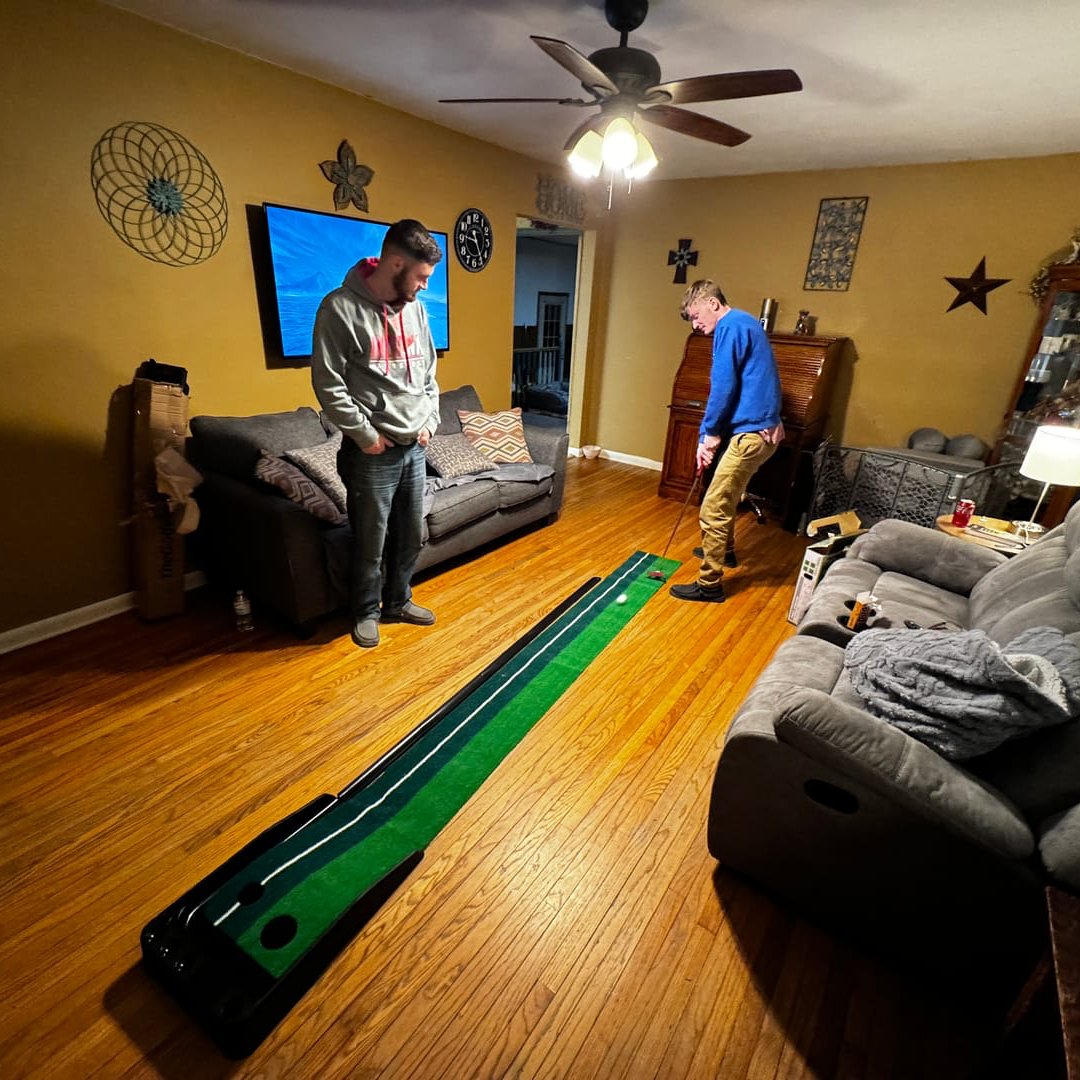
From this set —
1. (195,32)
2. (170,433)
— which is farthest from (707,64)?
(170,433)

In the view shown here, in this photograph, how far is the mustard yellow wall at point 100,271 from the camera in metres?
2.07

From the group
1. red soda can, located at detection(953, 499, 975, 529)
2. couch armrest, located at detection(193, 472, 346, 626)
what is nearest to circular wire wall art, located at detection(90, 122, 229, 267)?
couch armrest, located at detection(193, 472, 346, 626)

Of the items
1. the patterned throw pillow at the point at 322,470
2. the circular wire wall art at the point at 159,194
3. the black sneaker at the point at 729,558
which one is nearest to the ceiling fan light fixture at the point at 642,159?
the patterned throw pillow at the point at 322,470

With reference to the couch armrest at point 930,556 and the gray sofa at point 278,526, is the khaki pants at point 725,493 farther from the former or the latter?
the gray sofa at point 278,526

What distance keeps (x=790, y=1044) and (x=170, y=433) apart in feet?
9.47

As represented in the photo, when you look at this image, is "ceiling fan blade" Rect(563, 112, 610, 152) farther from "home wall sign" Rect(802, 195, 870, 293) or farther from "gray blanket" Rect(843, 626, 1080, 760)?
"home wall sign" Rect(802, 195, 870, 293)

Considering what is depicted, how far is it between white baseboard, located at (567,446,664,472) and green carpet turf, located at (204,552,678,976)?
10.3ft

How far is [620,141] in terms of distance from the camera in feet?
6.77

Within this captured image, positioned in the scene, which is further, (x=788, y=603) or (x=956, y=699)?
(x=788, y=603)

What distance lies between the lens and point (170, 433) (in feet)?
8.03

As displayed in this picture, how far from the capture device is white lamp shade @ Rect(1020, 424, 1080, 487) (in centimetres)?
231

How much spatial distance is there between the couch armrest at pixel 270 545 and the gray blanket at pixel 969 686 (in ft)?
6.64

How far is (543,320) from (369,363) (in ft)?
24.5

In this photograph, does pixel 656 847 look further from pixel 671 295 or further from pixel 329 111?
pixel 671 295
